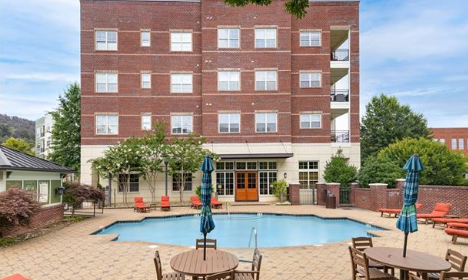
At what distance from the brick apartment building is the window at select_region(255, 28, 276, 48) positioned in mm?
88

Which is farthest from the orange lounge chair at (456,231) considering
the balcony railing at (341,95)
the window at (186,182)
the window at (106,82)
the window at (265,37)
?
the window at (106,82)

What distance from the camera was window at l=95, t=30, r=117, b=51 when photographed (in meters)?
24.1

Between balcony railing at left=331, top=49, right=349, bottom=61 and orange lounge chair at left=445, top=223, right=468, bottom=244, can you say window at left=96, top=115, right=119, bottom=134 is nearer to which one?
balcony railing at left=331, top=49, right=349, bottom=61

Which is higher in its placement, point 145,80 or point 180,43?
point 180,43

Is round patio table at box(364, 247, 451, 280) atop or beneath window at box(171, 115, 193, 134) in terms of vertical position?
beneath

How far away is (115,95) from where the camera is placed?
2412 cm

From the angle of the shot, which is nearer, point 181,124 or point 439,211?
point 439,211

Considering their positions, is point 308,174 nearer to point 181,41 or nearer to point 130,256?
point 181,41

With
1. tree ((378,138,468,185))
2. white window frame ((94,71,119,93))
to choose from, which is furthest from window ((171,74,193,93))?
tree ((378,138,468,185))

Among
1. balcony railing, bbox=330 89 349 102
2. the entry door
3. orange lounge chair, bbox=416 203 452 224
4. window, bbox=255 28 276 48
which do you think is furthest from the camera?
balcony railing, bbox=330 89 349 102

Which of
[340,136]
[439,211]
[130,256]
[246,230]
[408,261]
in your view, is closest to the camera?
[408,261]

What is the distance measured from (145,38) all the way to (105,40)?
308 centimetres

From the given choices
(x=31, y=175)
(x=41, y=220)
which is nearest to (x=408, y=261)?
(x=41, y=220)

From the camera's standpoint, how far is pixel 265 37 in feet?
80.0
